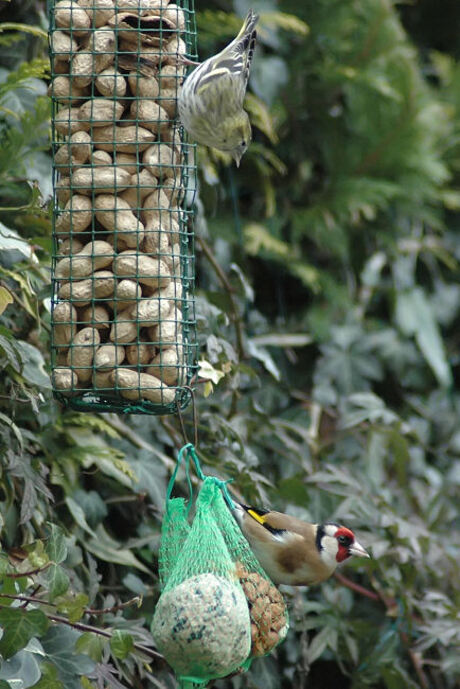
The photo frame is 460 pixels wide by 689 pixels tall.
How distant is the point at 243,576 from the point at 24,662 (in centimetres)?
51

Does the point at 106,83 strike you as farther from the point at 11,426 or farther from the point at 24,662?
the point at 24,662

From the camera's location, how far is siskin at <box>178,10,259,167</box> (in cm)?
227

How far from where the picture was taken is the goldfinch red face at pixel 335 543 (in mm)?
2758

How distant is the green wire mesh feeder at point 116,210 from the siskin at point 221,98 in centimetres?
8

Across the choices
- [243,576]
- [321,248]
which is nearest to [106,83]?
[243,576]

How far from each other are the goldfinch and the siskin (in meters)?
0.93

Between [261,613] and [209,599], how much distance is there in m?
0.35

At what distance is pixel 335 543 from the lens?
2.76 metres

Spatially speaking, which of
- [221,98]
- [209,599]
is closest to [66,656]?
[209,599]

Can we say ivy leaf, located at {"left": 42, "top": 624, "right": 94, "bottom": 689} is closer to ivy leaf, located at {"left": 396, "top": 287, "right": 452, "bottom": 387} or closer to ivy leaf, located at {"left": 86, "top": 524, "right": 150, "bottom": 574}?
ivy leaf, located at {"left": 86, "top": 524, "right": 150, "bottom": 574}

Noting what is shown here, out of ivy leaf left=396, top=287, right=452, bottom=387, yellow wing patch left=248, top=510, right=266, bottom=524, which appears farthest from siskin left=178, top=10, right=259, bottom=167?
ivy leaf left=396, top=287, right=452, bottom=387

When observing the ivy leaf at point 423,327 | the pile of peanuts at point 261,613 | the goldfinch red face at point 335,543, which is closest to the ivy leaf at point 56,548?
the pile of peanuts at point 261,613

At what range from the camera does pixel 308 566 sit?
8.93 feet

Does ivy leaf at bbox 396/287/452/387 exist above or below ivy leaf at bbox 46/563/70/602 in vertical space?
above
